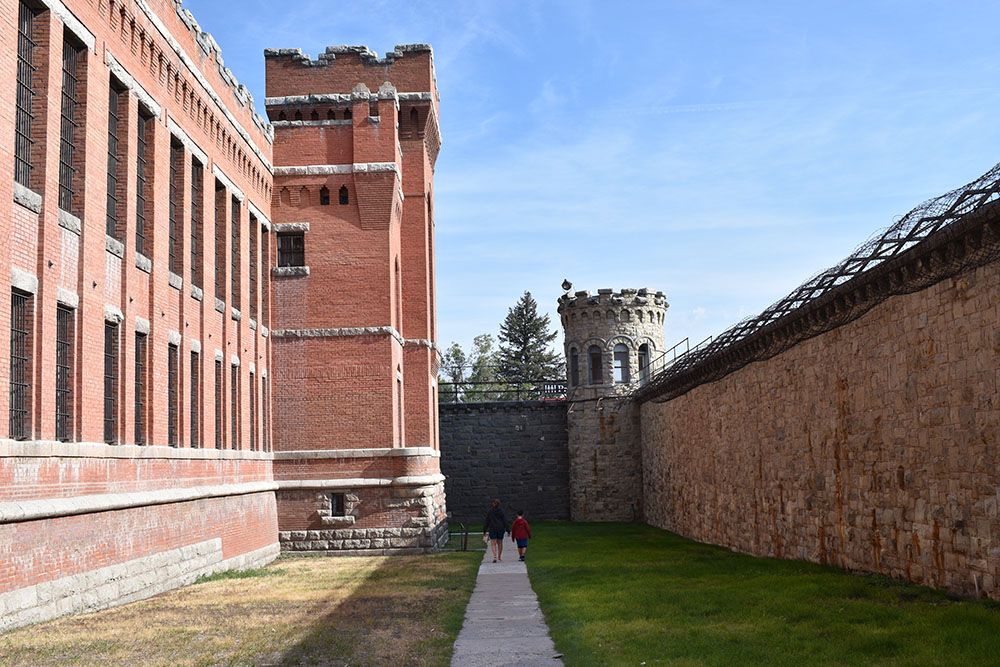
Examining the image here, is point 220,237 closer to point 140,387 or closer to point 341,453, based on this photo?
point 140,387

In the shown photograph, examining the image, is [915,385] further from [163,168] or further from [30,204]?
[163,168]

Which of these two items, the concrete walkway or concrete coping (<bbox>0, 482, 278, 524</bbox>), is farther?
concrete coping (<bbox>0, 482, 278, 524</bbox>)

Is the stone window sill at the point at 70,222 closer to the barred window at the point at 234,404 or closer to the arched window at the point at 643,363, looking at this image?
the barred window at the point at 234,404

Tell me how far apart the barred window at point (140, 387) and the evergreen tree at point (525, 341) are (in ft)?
254

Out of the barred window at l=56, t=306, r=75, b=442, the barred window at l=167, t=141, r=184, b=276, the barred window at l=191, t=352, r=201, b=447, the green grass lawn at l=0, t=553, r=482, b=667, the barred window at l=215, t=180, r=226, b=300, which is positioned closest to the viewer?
the green grass lawn at l=0, t=553, r=482, b=667

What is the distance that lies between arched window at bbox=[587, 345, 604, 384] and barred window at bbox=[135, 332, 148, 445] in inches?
1029

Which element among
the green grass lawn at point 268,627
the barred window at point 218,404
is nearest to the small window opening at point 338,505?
the barred window at point 218,404

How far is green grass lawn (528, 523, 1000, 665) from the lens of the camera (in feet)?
33.4

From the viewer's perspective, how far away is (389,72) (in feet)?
102

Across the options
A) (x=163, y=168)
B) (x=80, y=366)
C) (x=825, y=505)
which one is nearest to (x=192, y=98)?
(x=163, y=168)

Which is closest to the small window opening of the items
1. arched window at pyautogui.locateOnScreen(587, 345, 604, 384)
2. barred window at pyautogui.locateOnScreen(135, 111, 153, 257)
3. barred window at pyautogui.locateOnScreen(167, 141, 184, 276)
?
barred window at pyautogui.locateOnScreen(167, 141, 184, 276)

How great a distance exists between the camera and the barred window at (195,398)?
2188 cm

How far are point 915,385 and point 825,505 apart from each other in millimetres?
4255

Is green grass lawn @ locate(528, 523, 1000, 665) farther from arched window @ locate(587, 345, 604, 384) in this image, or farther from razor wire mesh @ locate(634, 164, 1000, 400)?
arched window @ locate(587, 345, 604, 384)
